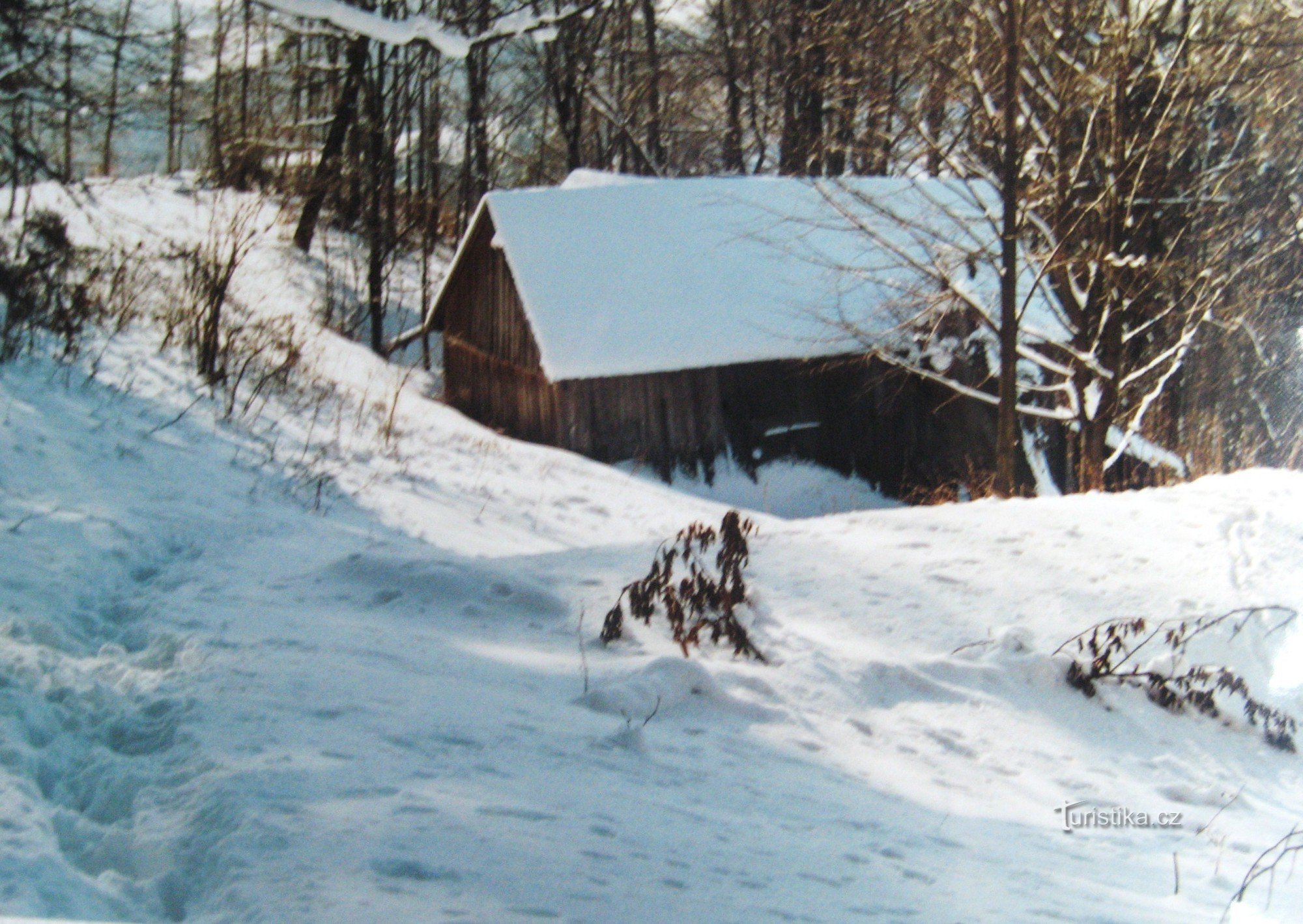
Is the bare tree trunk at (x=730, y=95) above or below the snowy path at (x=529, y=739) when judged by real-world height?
above

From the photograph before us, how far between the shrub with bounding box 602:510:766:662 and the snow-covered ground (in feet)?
0.35

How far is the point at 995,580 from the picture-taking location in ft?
20.3

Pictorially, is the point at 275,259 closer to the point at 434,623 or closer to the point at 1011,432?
the point at 1011,432

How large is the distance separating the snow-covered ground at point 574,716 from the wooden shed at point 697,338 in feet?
27.5

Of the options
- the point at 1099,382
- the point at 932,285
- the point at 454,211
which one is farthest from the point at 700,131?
the point at 1099,382

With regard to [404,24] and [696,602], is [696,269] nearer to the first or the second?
[404,24]

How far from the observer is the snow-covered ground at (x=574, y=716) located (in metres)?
2.50

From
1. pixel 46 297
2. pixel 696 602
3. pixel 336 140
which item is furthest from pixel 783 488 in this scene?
pixel 696 602

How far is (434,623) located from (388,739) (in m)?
1.55

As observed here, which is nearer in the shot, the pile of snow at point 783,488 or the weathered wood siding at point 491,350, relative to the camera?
the pile of snow at point 783,488

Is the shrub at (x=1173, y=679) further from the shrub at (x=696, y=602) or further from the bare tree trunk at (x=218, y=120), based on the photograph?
the bare tree trunk at (x=218, y=120)

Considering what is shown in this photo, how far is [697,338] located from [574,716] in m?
13.4

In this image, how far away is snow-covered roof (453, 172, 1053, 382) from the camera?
53.7 feet

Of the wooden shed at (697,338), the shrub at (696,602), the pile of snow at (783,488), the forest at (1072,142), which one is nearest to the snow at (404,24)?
the forest at (1072,142)
